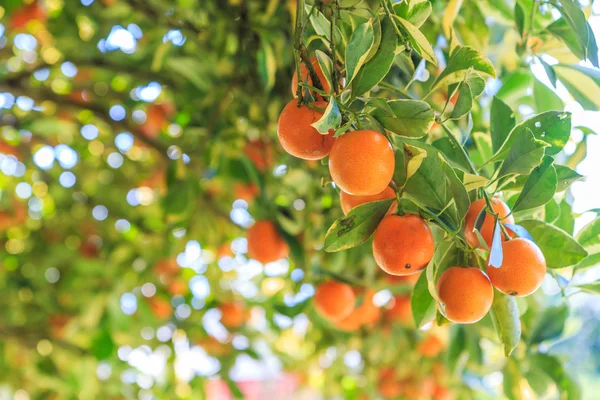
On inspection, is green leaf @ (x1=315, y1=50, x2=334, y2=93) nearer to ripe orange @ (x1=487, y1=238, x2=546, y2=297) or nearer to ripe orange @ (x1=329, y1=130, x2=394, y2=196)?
ripe orange @ (x1=329, y1=130, x2=394, y2=196)

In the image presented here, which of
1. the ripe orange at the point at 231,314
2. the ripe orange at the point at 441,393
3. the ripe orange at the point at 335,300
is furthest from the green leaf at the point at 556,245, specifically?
the ripe orange at the point at 231,314

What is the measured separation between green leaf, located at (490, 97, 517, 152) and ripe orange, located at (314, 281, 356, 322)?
1.40 feet

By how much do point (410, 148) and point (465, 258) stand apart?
4.7 inches

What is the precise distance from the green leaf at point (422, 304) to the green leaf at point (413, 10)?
26 cm

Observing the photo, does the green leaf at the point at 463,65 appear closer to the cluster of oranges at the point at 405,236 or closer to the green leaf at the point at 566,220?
the cluster of oranges at the point at 405,236

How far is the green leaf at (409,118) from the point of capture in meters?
0.49

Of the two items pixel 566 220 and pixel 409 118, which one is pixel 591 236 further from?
pixel 409 118

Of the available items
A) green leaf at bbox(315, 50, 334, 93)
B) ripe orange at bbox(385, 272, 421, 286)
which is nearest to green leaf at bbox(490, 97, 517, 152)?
green leaf at bbox(315, 50, 334, 93)

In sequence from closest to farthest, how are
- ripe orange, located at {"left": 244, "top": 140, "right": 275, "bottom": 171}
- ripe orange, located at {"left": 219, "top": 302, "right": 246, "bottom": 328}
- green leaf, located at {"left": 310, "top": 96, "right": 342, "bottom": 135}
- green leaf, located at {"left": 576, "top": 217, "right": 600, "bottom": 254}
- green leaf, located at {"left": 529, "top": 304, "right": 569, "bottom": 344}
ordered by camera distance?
green leaf, located at {"left": 310, "top": 96, "right": 342, "bottom": 135} → green leaf, located at {"left": 576, "top": 217, "right": 600, "bottom": 254} → green leaf, located at {"left": 529, "top": 304, "right": 569, "bottom": 344} → ripe orange, located at {"left": 244, "top": 140, "right": 275, "bottom": 171} → ripe orange, located at {"left": 219, "top": 302, "right": 246, "bottom": 328}

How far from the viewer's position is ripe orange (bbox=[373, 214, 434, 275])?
51 cm

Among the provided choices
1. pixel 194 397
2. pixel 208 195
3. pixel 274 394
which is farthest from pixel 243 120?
pixel 274 394

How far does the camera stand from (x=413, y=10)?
53cm

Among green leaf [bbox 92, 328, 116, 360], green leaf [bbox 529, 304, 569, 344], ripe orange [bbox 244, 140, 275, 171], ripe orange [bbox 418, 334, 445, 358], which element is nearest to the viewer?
green leaf [bbox 529, 304, 569, 344]

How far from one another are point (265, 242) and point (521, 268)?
1.96 feet
